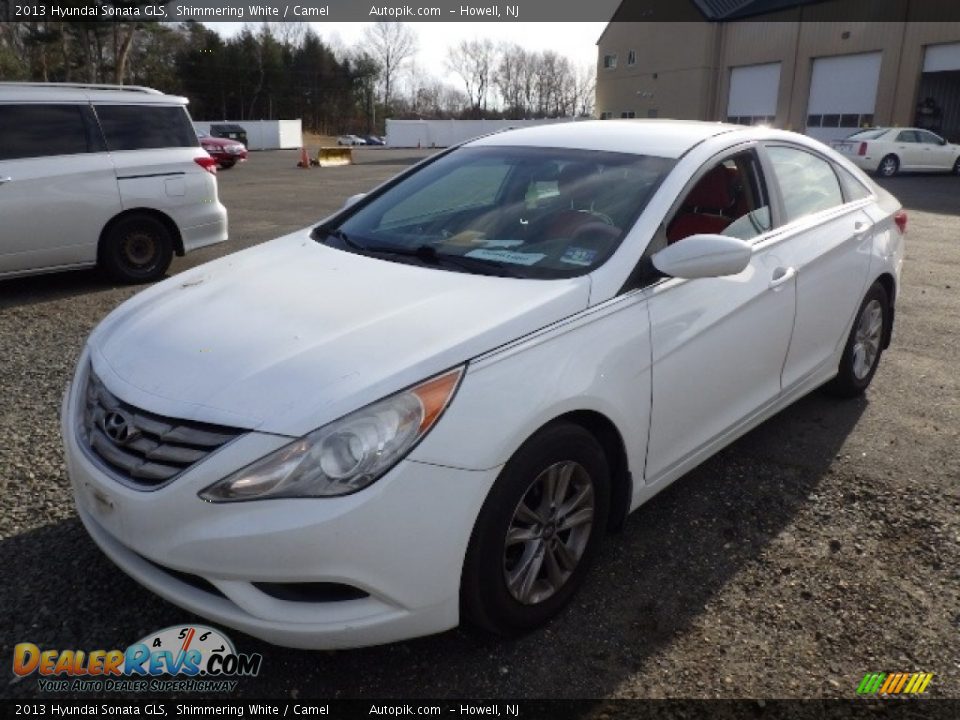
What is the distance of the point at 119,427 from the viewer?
2234 mm

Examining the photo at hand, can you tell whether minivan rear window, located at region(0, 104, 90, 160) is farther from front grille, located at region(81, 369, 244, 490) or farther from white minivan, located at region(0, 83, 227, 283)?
front grille, located at region(81, 369, 244, 490)

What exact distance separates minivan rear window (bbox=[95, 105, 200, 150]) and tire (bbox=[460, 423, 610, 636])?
662 centimetres

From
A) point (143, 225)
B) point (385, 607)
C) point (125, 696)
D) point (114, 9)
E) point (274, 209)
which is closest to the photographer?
point (385, 607)

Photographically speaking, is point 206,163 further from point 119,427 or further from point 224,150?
point 224,150

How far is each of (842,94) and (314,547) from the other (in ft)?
128

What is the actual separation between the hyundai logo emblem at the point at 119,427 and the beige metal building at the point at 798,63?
35.9 meters

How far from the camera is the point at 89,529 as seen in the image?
8.04ft

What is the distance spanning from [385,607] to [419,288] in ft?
3.64

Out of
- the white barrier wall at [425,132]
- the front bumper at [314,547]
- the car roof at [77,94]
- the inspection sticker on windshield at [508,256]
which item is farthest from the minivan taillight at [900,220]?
the white barrier wall at [425,132]

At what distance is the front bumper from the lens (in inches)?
78.0

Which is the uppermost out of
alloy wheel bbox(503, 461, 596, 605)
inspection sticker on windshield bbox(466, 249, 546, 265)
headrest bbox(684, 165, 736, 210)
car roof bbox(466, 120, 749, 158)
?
car roof bbox(466, 120, 749, 158)

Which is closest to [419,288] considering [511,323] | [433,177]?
[511,323]

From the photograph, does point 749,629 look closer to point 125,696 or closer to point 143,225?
point 125,696

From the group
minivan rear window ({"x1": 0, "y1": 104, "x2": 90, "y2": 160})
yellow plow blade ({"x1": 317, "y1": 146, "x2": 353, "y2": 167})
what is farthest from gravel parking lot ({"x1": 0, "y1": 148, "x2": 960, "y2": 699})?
yellow plow blade ({"x1": 317, "y1": 146, "x2": 353, "y2": 167})
